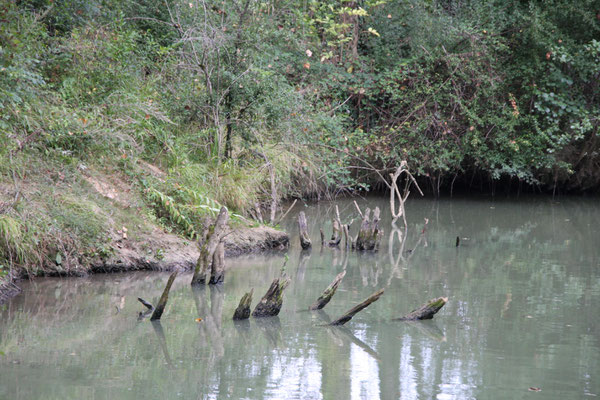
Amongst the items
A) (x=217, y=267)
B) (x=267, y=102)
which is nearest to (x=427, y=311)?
(x=217, y=267)

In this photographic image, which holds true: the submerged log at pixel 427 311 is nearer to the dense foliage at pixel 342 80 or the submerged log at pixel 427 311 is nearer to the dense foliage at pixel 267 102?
the dense foliage at pixel 267 102

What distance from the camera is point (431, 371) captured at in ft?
16.6

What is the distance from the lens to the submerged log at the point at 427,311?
6.20 metres

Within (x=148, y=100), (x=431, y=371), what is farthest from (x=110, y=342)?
(x=148, y=100)

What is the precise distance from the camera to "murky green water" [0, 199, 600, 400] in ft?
15.4

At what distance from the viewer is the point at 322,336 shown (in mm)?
5816

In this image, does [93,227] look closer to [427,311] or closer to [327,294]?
[327,294]

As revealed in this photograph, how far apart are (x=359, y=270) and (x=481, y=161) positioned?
728 centimetres

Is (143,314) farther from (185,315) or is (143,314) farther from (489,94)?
(489,94)

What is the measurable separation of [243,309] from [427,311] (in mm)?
1589

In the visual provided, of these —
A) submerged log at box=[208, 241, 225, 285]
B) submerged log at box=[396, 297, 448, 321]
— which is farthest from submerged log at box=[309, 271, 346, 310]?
submerged log at box=[208, 241, 225, 285]

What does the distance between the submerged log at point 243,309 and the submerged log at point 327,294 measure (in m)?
0.70

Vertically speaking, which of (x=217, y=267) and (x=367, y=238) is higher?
(x=367, y=238)

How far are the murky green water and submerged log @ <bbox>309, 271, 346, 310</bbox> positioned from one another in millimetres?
95
